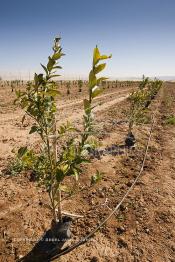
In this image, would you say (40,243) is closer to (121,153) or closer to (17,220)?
(17,220)

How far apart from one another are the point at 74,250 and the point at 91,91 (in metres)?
2.54

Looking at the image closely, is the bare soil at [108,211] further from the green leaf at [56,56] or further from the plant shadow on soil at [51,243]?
the green leaf at [56,56]

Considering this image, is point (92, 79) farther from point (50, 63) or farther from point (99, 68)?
point (50, 63)

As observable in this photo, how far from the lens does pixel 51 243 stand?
3.56m

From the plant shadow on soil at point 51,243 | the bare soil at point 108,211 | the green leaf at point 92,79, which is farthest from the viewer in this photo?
the bare soil at point 108,211

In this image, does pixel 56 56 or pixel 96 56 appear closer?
pixel 96 56

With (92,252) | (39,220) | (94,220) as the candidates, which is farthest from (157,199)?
(39,220)

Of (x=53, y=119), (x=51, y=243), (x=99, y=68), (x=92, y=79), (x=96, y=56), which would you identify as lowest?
(x=51, y=243)

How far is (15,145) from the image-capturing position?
25.5 ft

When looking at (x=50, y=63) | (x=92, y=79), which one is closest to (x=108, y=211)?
(x=92, y=79)

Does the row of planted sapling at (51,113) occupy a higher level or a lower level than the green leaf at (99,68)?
lower

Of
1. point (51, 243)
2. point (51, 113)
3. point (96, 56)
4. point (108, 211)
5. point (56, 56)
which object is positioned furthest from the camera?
point (108, 211)

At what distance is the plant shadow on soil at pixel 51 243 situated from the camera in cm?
348

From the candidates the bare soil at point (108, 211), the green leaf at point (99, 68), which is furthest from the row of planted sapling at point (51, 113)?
the bare soil at point (108, 211)
